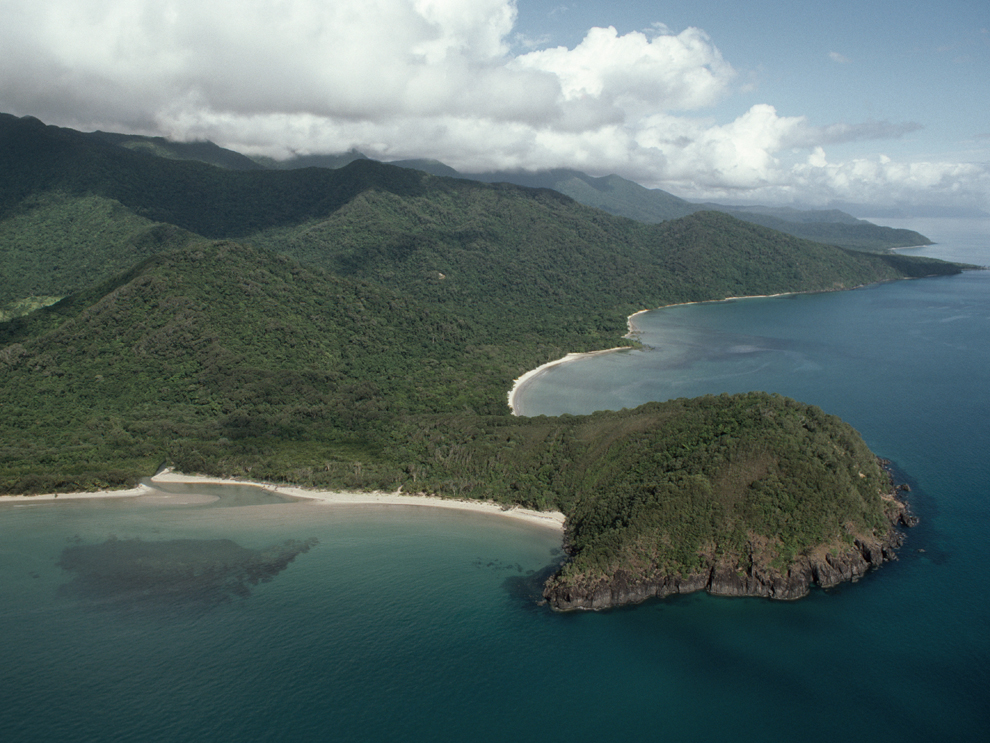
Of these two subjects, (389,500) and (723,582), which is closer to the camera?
(723,582)

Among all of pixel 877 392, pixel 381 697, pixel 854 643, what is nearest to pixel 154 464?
pixel 381 697

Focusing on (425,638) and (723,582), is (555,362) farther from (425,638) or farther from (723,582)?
(425,638)

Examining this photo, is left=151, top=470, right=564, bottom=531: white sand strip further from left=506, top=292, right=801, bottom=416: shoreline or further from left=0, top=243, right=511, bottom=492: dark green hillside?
left=506, top=292, right=801, bottom=416: shoreline

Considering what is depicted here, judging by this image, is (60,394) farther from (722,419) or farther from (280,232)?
(280,232)

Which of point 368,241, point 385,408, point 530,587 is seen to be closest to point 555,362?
point 385,408

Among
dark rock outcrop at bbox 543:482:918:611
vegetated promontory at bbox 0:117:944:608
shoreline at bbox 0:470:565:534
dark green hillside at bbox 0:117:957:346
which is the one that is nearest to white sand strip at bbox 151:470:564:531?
shoreline at bbox 0:470:565:534

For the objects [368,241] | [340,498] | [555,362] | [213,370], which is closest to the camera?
[340,498]
